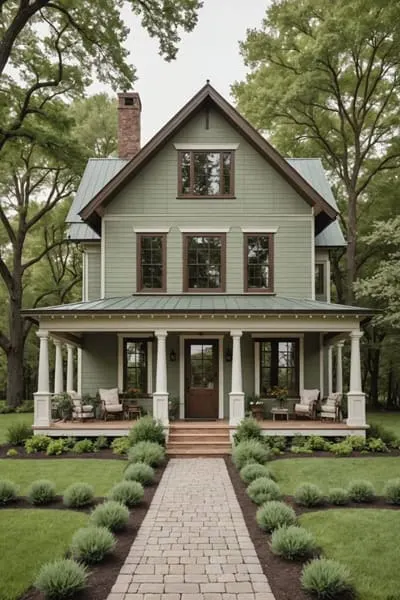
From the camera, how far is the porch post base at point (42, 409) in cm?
1445

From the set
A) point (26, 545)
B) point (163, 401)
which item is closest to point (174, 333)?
point (163, 401)

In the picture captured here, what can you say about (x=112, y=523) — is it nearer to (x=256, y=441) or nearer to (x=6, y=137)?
(x=256, y=441)

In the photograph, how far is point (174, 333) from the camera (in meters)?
16.8

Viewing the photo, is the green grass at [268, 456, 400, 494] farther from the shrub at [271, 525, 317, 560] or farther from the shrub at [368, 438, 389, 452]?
the shrub at [271, 525, 317, 560]

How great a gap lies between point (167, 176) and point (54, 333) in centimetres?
601

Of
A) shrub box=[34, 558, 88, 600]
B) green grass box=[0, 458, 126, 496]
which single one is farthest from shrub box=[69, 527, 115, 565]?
green grass box=[0, 458, 126, 496]

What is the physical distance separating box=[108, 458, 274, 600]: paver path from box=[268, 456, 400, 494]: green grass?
1.36 metres

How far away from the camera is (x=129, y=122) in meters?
19.4

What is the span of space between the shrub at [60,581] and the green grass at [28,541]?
31cm

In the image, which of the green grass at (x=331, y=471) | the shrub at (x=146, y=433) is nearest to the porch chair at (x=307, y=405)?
the green grass at (x=331, y=471)

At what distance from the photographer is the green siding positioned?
1697 cm

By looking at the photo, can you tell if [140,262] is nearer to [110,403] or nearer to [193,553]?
[110,403]

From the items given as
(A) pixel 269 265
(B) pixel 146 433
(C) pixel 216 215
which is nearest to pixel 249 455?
(B) pixel 146 433

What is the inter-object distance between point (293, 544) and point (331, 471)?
5.26 metres
